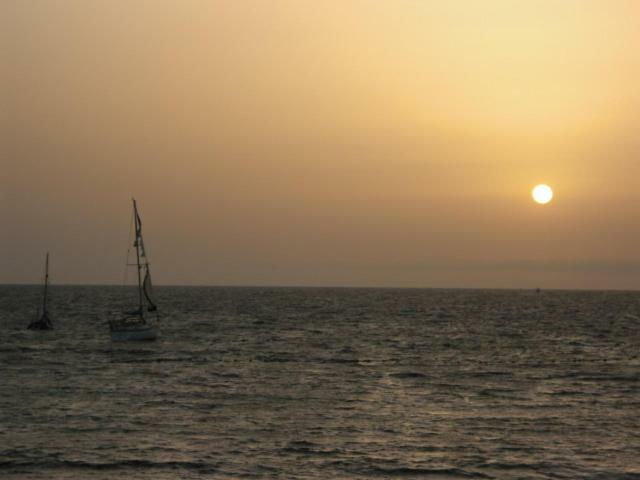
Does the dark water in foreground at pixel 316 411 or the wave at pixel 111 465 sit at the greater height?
the dark water in foreground at pixel 316 411

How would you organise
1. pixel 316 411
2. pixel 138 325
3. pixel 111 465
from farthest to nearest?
pixel 138 325, pixel 316 411, pixel 111 465

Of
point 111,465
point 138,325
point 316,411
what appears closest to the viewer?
point 111,465

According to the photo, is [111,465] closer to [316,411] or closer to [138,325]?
[316,411]

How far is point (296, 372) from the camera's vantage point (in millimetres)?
66375

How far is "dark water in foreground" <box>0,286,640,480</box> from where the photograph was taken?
34.2 metres

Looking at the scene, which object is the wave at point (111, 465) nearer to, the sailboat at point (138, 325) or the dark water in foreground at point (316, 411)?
the dark water in foreground at point (316, 411)

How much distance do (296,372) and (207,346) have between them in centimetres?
2574

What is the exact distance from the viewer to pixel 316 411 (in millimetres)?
46562

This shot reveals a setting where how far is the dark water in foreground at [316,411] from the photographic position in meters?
34.2

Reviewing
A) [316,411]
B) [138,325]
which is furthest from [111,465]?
[138,325]

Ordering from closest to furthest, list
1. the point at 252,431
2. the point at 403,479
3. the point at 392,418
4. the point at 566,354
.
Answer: the point at 403,479
the point at 252,431
the point at 392,418
the point at 566,354

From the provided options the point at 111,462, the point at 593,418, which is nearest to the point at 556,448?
the point at 593,418

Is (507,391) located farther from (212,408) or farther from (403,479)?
(403,479)

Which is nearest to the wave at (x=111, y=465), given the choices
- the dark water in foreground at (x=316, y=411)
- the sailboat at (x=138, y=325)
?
the dark water in foreground at (x=316, y=411)
